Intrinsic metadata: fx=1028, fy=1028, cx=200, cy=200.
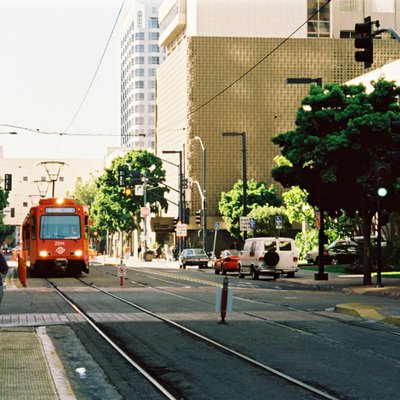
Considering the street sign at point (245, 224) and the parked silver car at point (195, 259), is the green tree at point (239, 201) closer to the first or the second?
the parked silver car at point (195, 259)

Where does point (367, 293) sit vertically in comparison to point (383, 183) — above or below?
below

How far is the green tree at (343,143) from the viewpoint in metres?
38.9

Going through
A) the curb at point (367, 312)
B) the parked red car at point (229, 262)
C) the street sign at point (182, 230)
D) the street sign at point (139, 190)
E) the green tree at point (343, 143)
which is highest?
the street sign at point (139, 190)

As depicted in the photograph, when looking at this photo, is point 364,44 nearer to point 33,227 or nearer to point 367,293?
point 367,293

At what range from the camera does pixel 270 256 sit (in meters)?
46.5

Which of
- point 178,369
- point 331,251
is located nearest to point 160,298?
point 178,369

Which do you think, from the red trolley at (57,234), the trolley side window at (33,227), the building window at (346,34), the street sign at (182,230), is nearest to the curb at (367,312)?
the red trolley at (57,234)

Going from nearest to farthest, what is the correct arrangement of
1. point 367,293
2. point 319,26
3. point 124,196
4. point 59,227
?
point 367,293 < point 59,227 < point 124,196 < point 319,26

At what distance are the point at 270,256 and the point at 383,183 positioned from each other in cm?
1402

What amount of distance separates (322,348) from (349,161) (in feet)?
77.8

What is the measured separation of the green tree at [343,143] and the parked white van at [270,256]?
220 inches

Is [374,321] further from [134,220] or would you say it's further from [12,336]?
[134,220]

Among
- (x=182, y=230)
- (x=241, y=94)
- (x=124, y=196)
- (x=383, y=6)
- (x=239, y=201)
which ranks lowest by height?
(x=182, y=230)

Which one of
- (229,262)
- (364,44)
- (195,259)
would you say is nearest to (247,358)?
(364,44)
